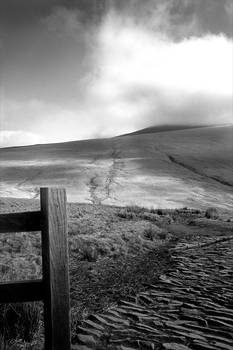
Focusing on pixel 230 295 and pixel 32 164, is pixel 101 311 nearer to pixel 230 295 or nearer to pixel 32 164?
pixel 230 295

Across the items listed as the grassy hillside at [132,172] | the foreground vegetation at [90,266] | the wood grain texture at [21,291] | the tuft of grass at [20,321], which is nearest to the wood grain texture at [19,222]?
the wood grain texture at [21,291]

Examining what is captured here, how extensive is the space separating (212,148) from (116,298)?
47.9 meters

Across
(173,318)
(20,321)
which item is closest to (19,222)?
(20,321)

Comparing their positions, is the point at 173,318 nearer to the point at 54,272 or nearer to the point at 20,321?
the point at 20,321

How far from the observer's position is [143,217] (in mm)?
18750

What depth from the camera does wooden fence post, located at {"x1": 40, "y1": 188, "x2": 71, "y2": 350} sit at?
3.27m

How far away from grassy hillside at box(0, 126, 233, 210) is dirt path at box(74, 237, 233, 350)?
18.2 m

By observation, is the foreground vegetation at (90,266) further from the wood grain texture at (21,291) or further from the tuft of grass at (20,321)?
the wood grain texture at (21,291)

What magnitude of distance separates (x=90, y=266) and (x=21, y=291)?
213 inches

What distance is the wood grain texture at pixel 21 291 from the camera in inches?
127

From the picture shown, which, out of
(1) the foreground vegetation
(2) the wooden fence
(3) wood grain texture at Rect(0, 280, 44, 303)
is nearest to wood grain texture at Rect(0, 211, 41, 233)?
(2) the wooden fence

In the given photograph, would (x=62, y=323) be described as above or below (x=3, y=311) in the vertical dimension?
above

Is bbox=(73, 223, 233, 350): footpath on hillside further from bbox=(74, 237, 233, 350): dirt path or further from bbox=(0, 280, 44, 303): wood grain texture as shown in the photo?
bbox=(0, 280, 44, 303): wood grain texture

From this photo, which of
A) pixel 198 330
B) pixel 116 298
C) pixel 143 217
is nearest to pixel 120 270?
pixel 116 298
